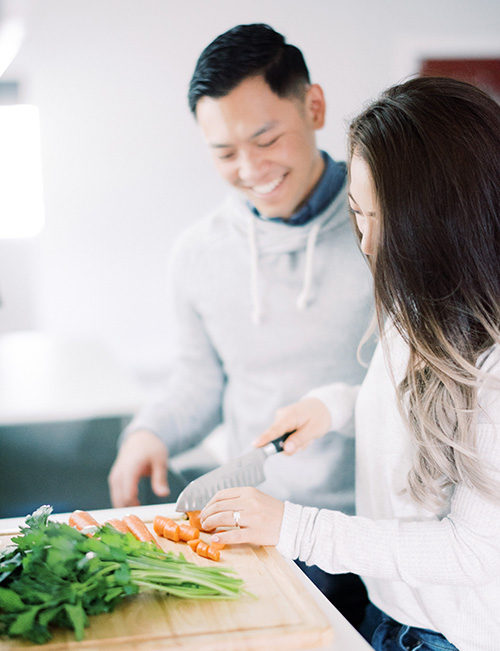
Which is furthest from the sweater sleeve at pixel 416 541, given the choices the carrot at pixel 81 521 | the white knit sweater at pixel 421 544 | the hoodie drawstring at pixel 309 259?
the hoodie drawstring at pixel 309 259

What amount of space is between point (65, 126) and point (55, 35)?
0.20 meters

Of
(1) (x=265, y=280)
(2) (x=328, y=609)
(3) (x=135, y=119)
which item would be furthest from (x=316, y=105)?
(2) (x=328, y=609)

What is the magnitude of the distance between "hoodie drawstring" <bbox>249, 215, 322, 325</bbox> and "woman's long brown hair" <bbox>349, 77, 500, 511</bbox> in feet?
1.47

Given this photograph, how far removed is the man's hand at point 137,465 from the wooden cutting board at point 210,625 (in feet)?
2.11

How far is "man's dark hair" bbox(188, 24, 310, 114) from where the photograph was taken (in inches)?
49.6

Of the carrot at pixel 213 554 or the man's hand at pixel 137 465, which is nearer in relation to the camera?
the carrot at pixel 213 554

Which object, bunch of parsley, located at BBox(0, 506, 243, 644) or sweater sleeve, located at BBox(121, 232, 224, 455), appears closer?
bunch of parsley, located at BBox(0, 506, 243, 644)

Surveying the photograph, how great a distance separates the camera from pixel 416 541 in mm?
886

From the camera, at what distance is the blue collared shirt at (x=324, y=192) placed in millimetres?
1363

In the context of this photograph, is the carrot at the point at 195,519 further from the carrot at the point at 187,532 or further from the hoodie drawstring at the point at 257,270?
the hoodie drawstring at the point at 257,270

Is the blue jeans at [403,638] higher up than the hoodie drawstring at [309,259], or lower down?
lower down

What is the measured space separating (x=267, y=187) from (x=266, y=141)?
0.09 metres

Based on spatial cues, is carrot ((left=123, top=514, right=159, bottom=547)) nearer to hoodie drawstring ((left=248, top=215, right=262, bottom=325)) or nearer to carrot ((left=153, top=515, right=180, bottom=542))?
carrot ((left=153, top=515, right=180, bottom=542))

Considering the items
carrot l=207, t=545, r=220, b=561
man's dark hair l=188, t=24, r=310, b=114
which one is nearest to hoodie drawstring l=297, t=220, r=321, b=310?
man's dark hair l=188, t=24, r=310, b=114
